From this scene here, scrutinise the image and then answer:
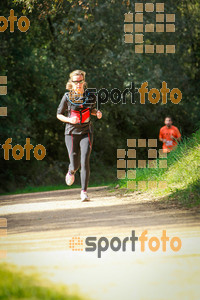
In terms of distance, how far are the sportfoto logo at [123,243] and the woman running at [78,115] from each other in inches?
153

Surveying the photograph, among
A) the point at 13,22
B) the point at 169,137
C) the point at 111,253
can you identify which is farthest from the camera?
the point at 13,22

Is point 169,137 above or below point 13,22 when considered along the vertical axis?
below

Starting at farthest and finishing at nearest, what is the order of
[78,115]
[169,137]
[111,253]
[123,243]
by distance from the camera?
1. [169,137]
2. [78,115]
3. [123,243]
4. [111,253]

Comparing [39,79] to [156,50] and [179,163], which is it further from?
[179,163]

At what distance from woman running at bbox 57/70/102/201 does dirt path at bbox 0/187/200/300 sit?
110cm

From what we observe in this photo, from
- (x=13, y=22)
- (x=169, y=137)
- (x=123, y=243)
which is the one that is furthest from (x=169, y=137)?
(x=13, y=22)

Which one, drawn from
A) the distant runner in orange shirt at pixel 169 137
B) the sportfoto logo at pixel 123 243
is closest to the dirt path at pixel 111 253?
the sportfoto logo at pixel 123 243

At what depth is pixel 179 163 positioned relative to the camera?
13.0 m

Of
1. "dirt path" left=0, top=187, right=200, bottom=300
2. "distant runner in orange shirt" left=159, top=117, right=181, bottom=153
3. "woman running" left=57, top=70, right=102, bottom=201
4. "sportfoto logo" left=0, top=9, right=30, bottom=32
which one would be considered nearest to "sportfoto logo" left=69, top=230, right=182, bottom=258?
"dirt path" left=0, top=187, right=200, bottom=300

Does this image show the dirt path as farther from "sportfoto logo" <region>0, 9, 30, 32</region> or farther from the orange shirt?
"sportfoto logo" <region>0, 9, 30, 32</region>

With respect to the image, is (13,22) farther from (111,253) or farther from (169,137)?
(111,253)

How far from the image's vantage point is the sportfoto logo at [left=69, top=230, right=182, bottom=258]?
625 centimetres

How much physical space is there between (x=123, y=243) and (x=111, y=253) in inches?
21.9

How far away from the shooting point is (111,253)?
6.01 metres
